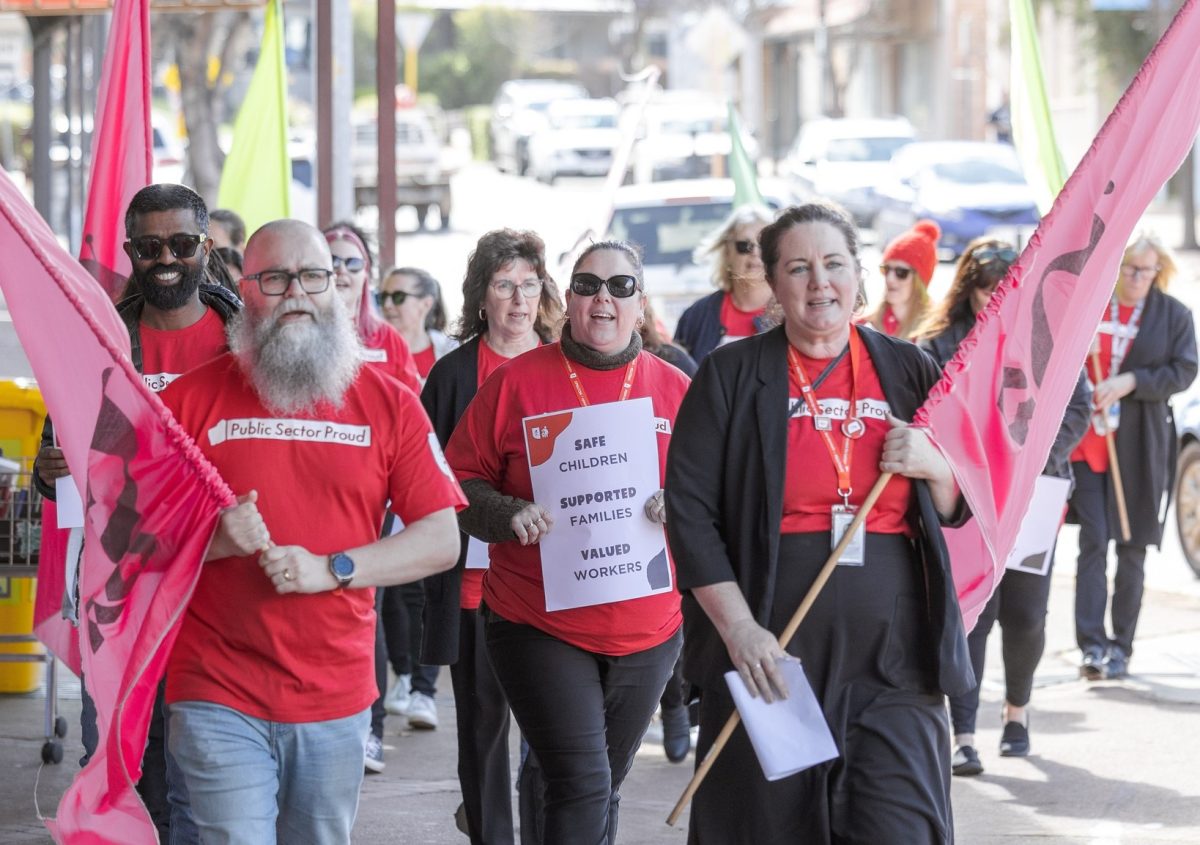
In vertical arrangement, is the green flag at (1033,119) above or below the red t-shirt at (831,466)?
above

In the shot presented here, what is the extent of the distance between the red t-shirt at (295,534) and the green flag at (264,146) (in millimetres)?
5866

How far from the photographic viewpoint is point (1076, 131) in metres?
50.8

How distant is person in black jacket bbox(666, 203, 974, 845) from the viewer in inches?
175

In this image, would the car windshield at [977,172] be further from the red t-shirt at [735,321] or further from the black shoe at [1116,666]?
the red t-shirt at [735,321]

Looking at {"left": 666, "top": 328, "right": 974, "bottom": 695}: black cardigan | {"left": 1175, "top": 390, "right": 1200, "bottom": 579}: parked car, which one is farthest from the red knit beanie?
{"left": 666, "top": 328, "right": 974, "bottom": 695}: black cardigan

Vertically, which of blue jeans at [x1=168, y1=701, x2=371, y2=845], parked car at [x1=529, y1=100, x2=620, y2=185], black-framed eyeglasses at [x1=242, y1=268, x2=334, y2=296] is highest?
parked car at [x1=529, y1=100, x2=620, y2=185]

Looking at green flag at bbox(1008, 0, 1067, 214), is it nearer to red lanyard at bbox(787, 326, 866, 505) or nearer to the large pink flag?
the large pink flag

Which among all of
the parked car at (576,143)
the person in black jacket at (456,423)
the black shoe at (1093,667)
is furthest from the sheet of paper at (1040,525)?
the parked car at (576,143)

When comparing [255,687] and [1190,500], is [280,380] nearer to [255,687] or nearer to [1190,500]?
[255,687]

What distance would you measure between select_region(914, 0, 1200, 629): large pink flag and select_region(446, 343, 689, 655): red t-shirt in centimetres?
102

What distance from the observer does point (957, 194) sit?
106 feet

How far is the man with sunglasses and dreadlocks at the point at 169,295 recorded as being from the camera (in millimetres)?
5348

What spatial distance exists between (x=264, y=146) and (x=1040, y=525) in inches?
188

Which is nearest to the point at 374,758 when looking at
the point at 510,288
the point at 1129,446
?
the point at 510,288
